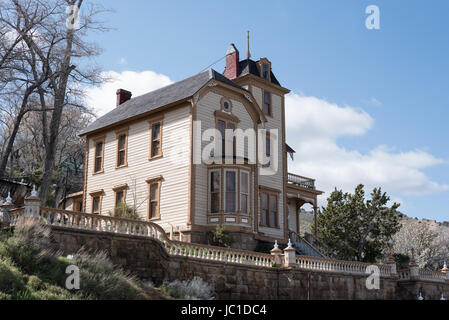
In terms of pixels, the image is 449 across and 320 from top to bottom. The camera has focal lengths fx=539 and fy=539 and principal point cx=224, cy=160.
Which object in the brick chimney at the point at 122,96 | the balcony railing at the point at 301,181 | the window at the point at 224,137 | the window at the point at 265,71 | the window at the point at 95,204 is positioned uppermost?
the window at the point at 265,71

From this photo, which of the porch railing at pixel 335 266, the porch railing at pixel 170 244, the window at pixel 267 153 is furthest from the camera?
the window at pixel 267 153

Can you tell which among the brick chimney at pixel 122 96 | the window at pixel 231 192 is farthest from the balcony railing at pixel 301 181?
the brick chimney at pixel 122 96

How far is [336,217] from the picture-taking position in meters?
37.7

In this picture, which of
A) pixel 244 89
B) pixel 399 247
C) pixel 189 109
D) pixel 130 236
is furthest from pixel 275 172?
pixel 399 247

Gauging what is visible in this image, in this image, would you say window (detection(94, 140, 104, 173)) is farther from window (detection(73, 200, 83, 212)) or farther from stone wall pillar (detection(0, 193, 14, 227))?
stone wall pillar (detection(0, 193, 14, 227))

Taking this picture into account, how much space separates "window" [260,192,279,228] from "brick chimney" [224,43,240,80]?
24.6ft

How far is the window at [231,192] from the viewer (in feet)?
86.7

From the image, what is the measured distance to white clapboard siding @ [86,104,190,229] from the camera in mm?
26578

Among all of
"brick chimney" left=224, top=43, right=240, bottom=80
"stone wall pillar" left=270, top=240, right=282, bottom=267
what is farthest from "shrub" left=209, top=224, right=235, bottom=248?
"brick chimney" left=224, top=43, right=240, bottom=80

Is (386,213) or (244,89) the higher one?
(244,89)

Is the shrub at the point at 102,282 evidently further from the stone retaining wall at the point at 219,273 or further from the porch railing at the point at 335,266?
the porch railing at the point at 335,266

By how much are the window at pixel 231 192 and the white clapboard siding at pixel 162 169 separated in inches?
78.1
